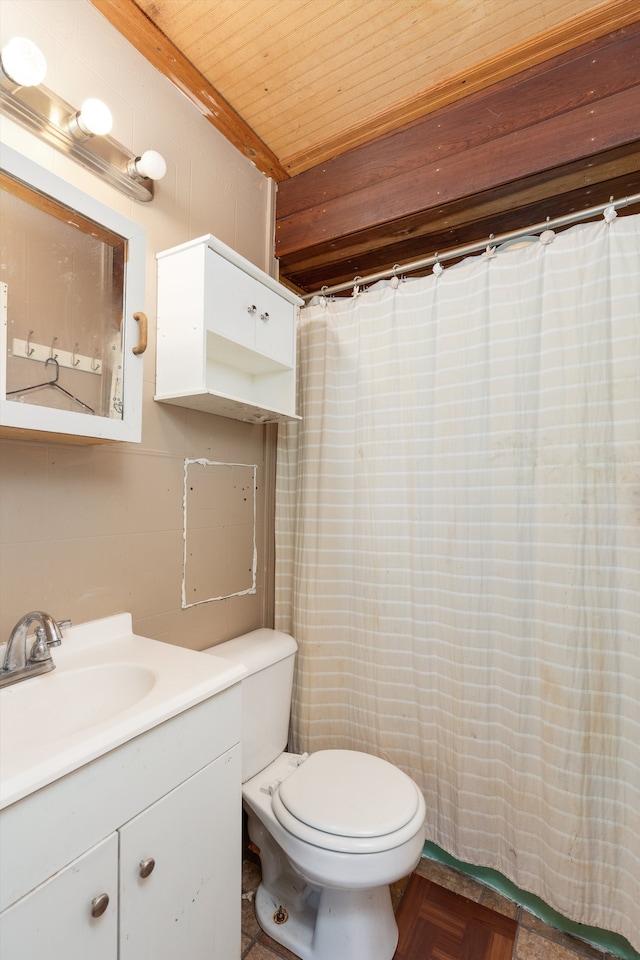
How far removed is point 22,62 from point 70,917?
1.53 m

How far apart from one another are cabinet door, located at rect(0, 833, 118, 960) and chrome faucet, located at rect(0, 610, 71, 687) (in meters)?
0.37

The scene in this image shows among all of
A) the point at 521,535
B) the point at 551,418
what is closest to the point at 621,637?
the point at 521,535

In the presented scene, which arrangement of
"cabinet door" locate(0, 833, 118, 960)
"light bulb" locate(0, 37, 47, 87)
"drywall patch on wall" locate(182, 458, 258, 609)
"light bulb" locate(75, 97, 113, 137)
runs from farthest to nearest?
1. "drywall patch on wall" locate(182, 458, 258, 609)
2. "light bulb" locate(75, 97, 113, 137)
3. "light bulb" locate(0, 37, 47, 87)
4. "cabinet door" locate(0, 833, 118, 960)

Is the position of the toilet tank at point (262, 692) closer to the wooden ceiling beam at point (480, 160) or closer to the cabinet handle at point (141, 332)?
the cabinet handle at point (141, 332)

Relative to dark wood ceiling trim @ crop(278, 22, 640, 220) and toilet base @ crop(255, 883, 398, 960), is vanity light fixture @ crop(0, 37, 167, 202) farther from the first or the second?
toilet base @ crop(255, 883, 398, 960)

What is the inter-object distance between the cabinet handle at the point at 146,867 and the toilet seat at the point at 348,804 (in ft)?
1.42

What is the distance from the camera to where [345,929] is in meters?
1.16

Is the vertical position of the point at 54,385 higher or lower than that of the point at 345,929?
higher

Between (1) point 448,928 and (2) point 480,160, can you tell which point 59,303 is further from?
(1) point 448,928

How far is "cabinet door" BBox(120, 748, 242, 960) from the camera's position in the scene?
0.79m

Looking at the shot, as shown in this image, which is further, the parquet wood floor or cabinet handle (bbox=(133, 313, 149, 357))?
the parquet wood floor

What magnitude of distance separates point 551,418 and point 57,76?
1.54 meters

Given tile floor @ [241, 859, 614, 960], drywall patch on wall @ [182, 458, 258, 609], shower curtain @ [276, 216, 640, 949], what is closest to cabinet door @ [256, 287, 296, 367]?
shower curtain @ [276, 216, 640, 949]

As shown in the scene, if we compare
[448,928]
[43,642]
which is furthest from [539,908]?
[43,642]
